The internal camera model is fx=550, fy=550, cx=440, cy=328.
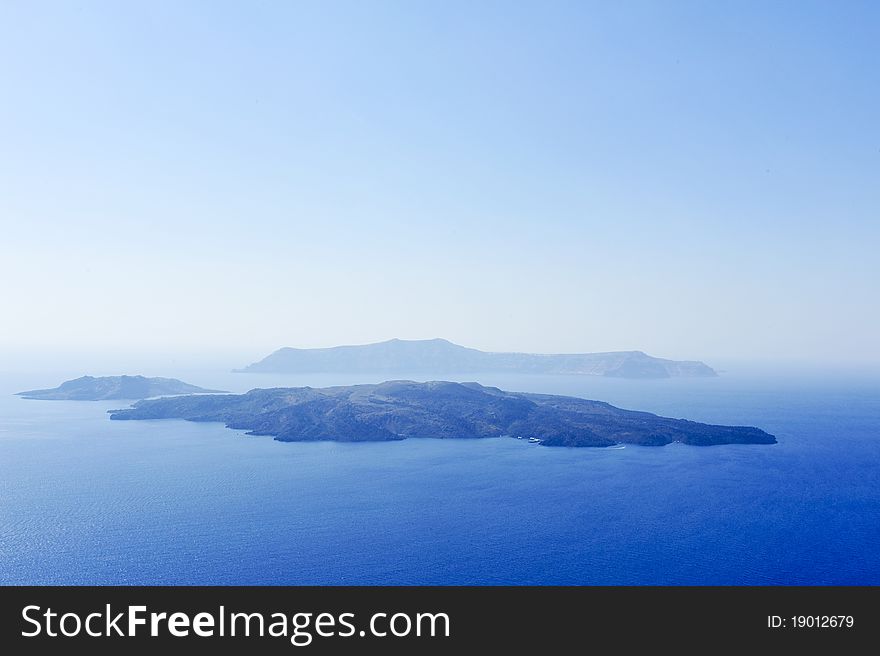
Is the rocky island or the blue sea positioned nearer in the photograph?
the blue sea

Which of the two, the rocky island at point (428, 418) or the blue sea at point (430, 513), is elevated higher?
the rocky island at point (428, 418)

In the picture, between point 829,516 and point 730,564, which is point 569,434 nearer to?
point 829,516

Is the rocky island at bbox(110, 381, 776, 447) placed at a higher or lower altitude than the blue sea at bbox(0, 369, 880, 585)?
higher

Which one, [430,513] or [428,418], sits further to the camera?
[428,418]

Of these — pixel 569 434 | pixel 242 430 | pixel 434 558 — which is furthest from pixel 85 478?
pixel 569 434
